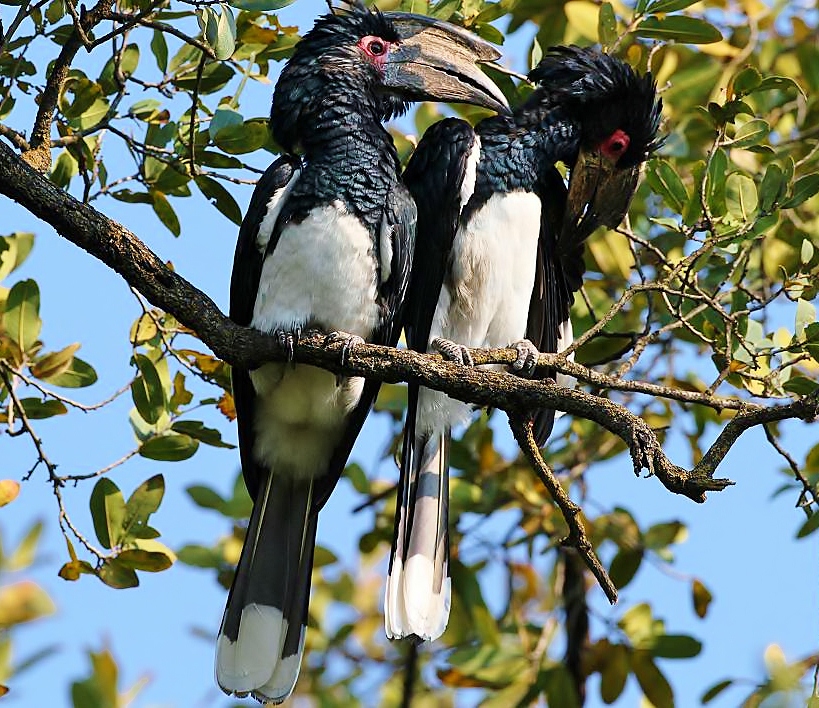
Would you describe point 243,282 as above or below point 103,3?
below

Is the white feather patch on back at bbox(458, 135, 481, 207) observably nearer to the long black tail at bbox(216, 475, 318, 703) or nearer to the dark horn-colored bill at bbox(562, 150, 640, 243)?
the dark horn-colored bill at bbox(562, 150, 640, 243)

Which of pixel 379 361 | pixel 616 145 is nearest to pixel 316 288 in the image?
pixel 379 361

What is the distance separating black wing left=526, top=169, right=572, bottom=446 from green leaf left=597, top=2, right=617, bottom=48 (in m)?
0.51

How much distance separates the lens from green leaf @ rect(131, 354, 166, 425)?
3.40 m

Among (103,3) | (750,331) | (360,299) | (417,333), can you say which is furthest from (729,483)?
(103,3)

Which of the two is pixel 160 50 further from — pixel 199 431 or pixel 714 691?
pixel 714 691

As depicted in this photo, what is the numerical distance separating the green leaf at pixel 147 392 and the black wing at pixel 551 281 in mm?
1402

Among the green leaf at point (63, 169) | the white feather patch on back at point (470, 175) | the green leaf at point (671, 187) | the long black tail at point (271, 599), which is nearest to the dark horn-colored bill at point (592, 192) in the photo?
the white feather patch on back at point (470, 175)

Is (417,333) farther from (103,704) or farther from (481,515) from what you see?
(103,704)

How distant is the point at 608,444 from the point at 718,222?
171cm

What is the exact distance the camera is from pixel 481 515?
4.81 metres

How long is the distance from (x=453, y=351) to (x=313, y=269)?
0.44m

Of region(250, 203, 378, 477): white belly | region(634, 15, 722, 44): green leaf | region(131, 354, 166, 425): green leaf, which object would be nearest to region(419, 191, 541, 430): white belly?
region(250, 203, 378, 477): white belly

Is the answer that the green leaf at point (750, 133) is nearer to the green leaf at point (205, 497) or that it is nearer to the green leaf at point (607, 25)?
the green leaf at point (607, 25)
